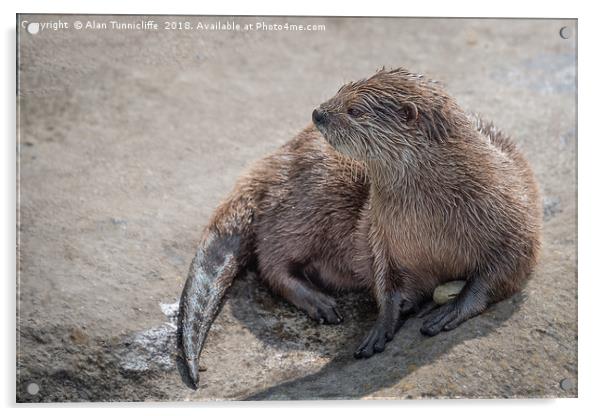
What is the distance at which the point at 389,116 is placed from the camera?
2883 millimetres

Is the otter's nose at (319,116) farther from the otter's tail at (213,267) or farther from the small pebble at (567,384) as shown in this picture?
the small pebble at (567,384)

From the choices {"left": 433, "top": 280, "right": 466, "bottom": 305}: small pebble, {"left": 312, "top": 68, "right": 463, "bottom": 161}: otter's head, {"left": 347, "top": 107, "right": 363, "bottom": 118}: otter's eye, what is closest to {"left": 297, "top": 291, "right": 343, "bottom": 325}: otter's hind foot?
{"left": 433, "top": 280, "right": 466, "bottom": 305}: small pebble

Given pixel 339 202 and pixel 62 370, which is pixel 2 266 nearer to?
pixel 62 370

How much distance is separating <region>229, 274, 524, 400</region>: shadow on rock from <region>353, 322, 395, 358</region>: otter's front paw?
20 millimetres

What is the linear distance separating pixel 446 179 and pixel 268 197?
760 millimetres

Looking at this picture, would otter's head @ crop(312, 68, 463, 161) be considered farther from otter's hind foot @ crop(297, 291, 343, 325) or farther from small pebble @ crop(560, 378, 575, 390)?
small pebble @ crop(560, 378, 575, 390)

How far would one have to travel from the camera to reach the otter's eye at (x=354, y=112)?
2.92 metres

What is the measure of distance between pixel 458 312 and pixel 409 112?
2.29ft

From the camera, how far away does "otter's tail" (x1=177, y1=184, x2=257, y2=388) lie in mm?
3123

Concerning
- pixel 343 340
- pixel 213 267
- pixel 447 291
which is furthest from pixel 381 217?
pixel 213 267

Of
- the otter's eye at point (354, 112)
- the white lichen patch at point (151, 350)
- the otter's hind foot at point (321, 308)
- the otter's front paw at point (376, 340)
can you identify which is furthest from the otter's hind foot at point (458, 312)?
the white lichen patch at point (151, 350)

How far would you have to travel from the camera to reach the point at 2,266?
3.19m

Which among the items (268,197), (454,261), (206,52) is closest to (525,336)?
(454,261)

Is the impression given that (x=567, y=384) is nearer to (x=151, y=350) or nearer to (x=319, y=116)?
(x=319, y=116)
